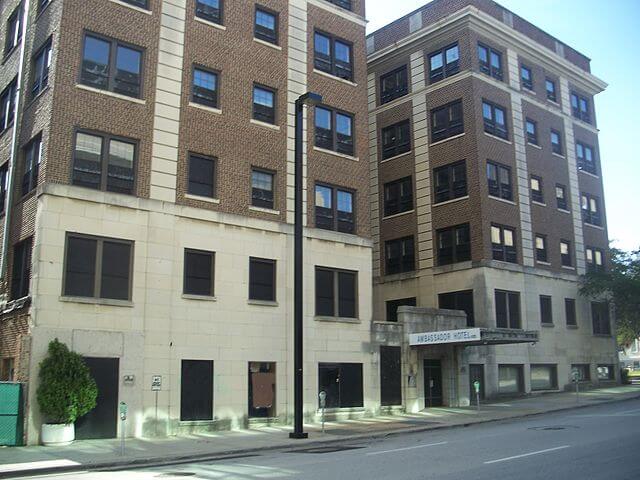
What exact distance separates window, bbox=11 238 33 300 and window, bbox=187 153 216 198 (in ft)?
19.8

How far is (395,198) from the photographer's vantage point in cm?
4181

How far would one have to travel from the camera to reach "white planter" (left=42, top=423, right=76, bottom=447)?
20047 mm

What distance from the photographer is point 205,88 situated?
2686 cm

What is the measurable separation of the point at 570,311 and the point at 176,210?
27.3m

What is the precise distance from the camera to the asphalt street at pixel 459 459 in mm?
12570

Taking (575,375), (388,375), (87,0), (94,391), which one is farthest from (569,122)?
(94,391)

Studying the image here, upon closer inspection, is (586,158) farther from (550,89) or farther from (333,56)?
(333,56)

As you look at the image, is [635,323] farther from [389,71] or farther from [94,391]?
[94,391]

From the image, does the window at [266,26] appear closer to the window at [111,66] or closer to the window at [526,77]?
the window at [111,66]

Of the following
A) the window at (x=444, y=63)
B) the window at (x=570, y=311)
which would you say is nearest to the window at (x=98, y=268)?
the window at (x=444, y=63)

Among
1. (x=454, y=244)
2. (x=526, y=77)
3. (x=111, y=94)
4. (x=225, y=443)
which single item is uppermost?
(x=526, y=77)

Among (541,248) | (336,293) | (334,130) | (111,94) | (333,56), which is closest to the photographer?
(111,94)

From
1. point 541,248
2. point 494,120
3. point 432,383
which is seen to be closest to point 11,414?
point 432,383

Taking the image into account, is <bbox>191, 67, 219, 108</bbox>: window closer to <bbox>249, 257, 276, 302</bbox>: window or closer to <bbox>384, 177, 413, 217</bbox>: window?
<bbox>249, 257, 276, 302</bbox>: window
